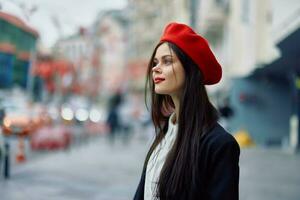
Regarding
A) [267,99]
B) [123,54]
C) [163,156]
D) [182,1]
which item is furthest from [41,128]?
[123,54]

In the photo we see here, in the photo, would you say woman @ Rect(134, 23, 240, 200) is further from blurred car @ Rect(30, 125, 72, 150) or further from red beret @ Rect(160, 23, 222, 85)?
blurred car @ Rect(30, 125, 72, 150)

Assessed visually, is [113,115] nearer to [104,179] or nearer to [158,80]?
[104,179]

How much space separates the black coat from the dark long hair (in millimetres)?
28

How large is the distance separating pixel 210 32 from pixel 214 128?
25247 millimetres

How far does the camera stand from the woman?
188 cm

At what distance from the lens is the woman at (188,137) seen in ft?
6.17

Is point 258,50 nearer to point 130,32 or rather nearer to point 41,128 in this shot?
point 130,32

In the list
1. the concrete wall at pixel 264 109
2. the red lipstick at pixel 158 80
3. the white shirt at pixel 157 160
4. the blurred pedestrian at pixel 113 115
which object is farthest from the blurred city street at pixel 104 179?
→ the concrete wall at pixel 264 109

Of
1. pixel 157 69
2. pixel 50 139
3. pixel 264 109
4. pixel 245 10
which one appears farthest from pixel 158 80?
pixel 264 109

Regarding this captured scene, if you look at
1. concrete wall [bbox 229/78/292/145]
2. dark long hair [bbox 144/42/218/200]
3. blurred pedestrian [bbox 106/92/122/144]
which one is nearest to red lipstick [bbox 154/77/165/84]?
dark long hair [bbox 144/42/218/200]

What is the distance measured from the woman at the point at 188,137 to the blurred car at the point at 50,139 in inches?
484

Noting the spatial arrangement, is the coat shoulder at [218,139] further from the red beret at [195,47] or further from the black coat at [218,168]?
the red beret at [195,47]

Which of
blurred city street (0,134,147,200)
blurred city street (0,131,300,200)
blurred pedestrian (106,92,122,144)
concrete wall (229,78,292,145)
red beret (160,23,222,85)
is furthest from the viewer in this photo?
concrete wall (229,78,292,145)

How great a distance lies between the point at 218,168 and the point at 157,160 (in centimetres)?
33
